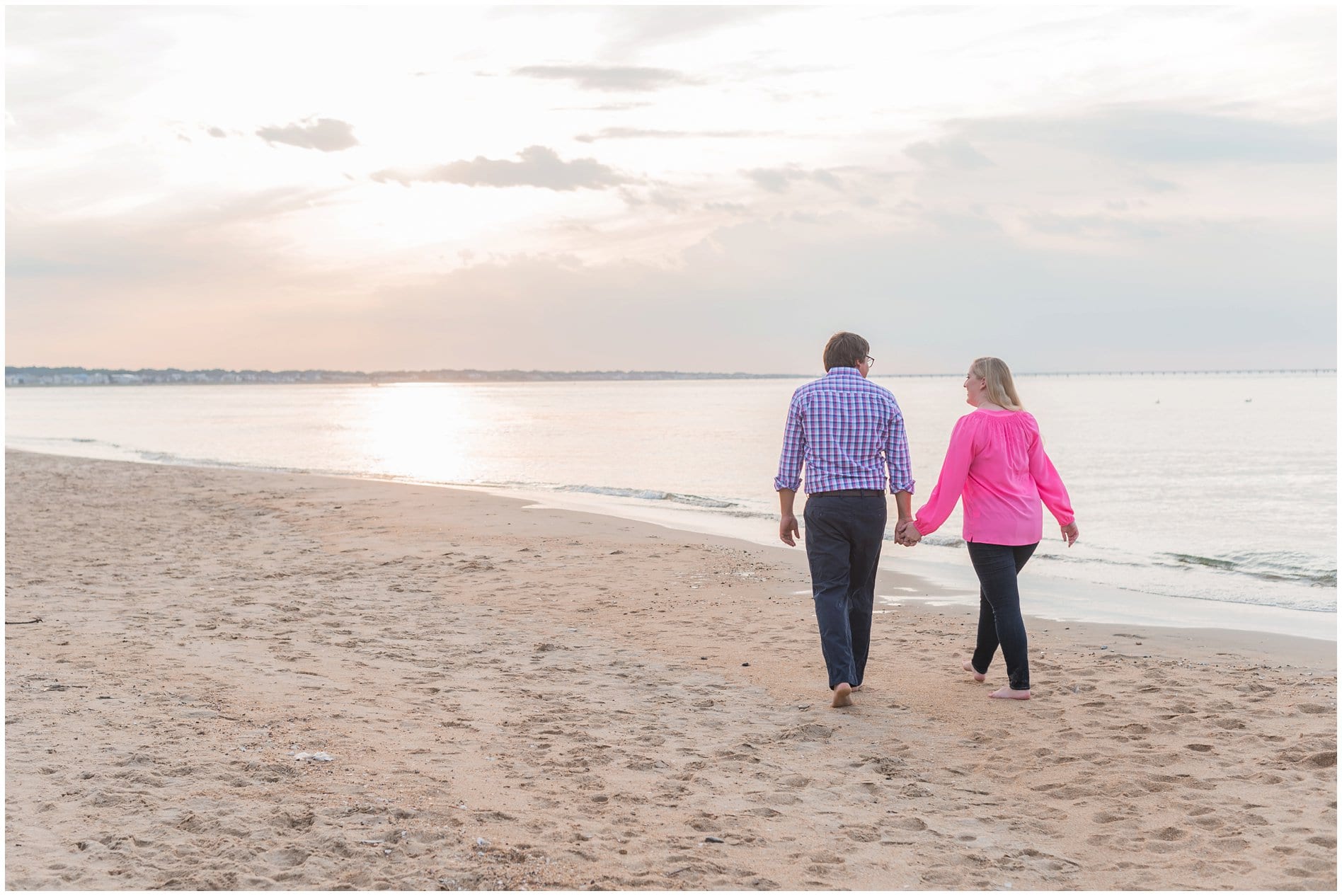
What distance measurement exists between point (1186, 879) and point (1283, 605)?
8247mm

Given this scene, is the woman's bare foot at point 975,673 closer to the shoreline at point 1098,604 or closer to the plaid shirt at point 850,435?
the plaid shirt at point 850,435

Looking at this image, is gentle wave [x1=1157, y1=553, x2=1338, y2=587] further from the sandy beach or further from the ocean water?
the sandy beach

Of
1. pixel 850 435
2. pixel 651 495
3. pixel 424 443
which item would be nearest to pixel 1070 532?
pixel 850 435

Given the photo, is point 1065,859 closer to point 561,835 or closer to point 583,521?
point 561,835

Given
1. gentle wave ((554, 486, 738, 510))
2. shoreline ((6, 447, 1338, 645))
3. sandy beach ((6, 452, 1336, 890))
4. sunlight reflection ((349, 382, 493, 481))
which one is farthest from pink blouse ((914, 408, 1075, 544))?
sunlight reflection ((349, 382, 493, 481))

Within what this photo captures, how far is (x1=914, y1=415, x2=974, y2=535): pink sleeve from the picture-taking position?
547cm

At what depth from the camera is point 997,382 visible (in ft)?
18.4

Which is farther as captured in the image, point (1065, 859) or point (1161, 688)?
point (1161, 688)

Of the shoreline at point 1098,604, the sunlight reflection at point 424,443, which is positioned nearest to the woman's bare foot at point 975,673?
the shoreline at point 1098,604

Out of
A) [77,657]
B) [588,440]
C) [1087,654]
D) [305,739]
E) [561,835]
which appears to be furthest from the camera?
[588,440]

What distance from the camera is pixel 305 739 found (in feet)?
16.1

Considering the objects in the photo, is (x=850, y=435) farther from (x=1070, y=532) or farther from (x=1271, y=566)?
(x=1271, y=566)

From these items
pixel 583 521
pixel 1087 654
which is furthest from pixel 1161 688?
pixel 583 521

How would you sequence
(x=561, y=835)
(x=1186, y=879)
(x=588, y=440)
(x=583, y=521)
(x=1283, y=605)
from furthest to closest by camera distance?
(x=588, y=440) < (x=583, y=521) < (x=1283, y=605) < (x=561, y=835) < (x=1186, y=879)
